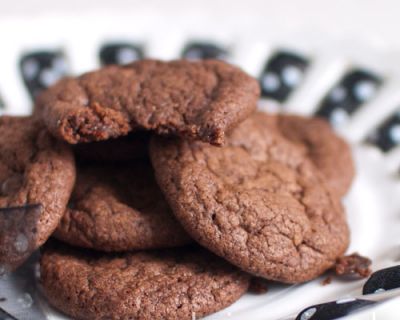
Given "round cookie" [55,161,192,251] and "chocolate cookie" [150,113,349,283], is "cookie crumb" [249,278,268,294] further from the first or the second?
"round cookie" [55,161,192,251]

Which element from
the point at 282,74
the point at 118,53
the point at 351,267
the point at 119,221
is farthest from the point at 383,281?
the point at 118,53

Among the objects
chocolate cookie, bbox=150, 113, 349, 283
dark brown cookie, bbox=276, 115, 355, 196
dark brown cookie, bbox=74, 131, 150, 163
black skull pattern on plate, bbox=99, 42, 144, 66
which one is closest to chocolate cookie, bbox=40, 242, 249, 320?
chocolate cookie, bbox=150, 113, 349, 283

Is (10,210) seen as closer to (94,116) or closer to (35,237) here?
(35,237)

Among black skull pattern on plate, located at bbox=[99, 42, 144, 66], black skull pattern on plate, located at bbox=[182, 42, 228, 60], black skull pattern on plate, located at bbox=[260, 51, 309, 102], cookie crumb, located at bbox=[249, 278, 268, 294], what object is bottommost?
cookie crumb, located at bbox=[249, 278, 268, 294]

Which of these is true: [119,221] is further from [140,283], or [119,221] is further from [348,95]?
[348,95]

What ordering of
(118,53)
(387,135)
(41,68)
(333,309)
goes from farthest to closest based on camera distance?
1. (118,53)
2. (41,68)
3. (387,135)
4. (333,309)

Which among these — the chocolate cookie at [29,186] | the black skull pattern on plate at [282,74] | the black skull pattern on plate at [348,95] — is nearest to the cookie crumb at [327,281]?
the chocolate cookie at [29,186]
